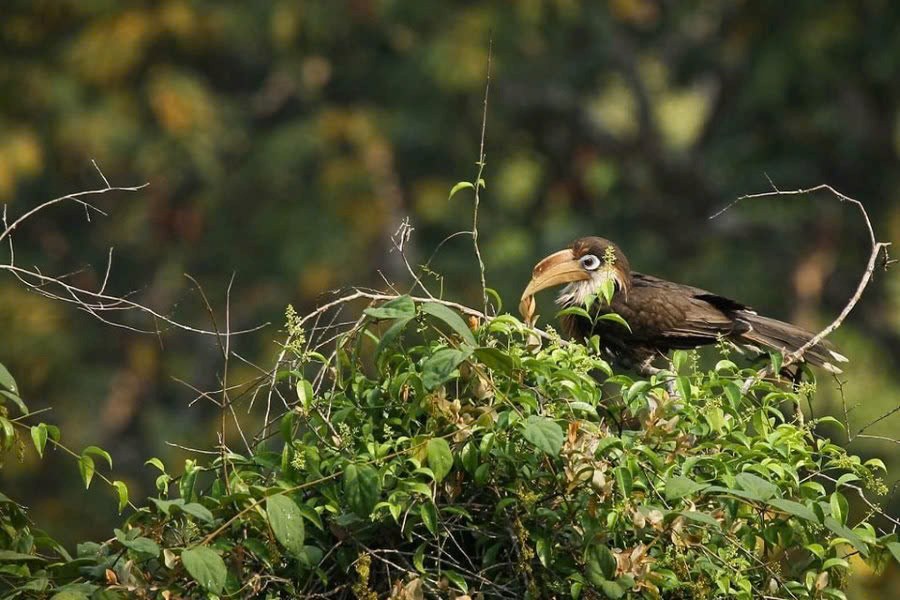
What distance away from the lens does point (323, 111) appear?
48.8 feet

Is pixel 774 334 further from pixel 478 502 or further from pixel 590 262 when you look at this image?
pixel 478 502

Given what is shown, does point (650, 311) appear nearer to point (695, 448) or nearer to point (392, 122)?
point (695, 448)

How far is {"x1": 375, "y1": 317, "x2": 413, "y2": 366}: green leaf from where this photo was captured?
2910mm

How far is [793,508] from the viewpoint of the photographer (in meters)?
2.91

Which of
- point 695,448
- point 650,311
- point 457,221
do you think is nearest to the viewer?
point 695,448

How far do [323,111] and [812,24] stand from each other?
4.71 metres

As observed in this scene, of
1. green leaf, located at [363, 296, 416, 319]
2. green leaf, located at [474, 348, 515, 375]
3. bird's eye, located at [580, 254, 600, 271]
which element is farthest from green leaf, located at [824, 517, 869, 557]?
bird's eye, located at [580, 254, 600, 271]

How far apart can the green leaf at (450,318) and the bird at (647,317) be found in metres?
2.04

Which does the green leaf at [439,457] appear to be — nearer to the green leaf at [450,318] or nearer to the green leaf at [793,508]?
the green leaf at [450,318]

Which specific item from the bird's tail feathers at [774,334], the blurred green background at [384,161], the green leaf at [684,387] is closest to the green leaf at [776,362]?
the green leaf at [684,387]

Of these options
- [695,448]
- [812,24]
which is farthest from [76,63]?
[695,448]

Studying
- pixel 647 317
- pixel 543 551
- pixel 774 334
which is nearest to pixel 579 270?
pixel 647 317

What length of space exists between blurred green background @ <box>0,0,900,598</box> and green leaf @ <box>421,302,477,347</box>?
31.9 feet

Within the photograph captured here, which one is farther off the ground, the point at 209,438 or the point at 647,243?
the point at 647,243
